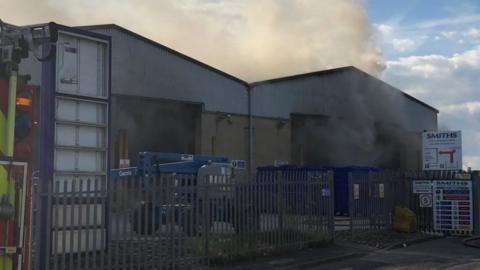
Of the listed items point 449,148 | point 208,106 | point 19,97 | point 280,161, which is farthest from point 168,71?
point 19,97

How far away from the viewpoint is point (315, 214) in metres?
13.1

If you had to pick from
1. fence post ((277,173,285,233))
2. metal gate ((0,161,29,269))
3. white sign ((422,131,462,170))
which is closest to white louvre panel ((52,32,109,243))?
fence post ((277,173,285,233))

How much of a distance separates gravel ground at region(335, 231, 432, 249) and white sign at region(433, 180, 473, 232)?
0.79 m

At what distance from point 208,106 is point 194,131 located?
1.28 meters

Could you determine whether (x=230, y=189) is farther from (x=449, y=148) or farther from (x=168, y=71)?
(x=168, y=71)

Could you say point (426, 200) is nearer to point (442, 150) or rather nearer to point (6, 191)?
point (442, 150)

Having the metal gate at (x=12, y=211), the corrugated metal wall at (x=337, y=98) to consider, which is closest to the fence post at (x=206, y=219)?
the metal gate at (x=12, y=211)

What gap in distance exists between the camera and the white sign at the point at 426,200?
53.9ft

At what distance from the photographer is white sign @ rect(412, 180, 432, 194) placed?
16.5 meters

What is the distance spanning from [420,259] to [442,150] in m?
4.98

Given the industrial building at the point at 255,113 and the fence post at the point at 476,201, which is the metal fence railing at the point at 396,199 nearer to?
the fence post at the point at 476,201

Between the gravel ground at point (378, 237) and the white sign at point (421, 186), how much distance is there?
1315 millimetres

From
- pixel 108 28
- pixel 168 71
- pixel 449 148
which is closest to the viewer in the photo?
pixel 449 148

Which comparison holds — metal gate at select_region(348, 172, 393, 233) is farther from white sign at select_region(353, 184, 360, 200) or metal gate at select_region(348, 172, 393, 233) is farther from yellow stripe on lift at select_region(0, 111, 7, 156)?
yellow stripe on lift at select_region(0, 111, 7, 156)
